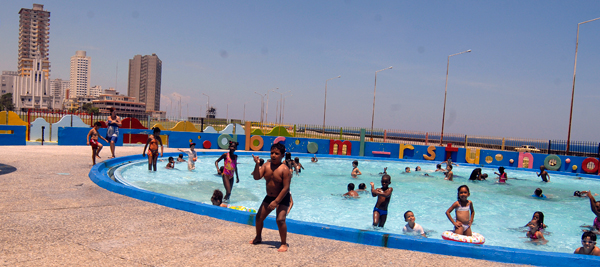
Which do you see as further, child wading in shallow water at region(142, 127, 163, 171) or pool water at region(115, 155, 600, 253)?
child wading in shallow water at region(142, 127, 163, 171)

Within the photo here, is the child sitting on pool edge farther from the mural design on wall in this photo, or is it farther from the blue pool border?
the mural design on wall

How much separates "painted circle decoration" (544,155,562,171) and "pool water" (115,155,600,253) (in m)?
3.31

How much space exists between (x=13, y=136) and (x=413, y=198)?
20.1 m

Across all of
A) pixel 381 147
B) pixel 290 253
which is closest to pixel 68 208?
pixel 290 253

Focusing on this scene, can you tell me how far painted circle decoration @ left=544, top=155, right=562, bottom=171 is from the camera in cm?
2522

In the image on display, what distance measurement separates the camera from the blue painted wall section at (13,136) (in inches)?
758

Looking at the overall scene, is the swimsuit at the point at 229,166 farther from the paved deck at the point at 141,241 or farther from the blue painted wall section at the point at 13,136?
the blue painted wall section at the point at 13,136

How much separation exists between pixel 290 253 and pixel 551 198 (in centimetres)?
1580

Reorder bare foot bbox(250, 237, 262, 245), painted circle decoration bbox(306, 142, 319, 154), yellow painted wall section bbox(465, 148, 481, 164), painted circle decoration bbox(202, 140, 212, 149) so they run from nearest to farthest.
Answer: bare foot bbox(250, 237, 262, 245) < painted circle decoration bbox(202, 140, 212, 149) < yellow painted wall section bbox(465, 148, 481, 164) < painted circle decoration bbox(306, 142, 319, 154)

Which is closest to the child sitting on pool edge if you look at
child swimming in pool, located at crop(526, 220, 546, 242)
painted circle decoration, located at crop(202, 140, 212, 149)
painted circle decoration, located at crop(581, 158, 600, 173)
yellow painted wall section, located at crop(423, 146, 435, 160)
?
child swimming in pool, located at crop(526, 220, 546, 242)

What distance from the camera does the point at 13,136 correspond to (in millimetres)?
19531

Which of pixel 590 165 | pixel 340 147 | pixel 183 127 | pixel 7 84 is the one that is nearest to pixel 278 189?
pixel 340 147

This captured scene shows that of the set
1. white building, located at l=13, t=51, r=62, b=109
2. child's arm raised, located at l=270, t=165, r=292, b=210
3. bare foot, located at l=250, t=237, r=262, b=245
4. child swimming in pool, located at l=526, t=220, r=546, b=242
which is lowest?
child swimming in pool, located at l=526, t=220, r=546, b=242

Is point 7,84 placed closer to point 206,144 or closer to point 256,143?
A: point 206,144
